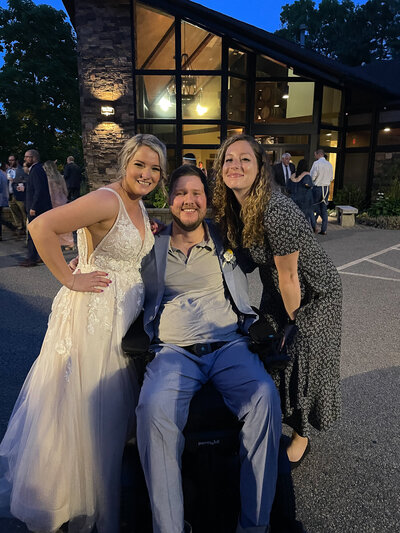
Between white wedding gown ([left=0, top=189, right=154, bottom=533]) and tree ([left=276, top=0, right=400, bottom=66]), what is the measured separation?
120 ft

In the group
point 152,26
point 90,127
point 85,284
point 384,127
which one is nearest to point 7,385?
point 85,284

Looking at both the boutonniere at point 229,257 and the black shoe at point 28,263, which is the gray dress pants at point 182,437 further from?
the black shoe at point 28,263

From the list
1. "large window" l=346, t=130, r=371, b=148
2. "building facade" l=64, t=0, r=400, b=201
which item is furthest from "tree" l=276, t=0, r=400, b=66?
"building facade" l=64, t=0, r=400, b=201

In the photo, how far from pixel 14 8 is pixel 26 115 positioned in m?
7.75

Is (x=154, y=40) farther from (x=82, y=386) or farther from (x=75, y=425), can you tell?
(x=75, y=425)

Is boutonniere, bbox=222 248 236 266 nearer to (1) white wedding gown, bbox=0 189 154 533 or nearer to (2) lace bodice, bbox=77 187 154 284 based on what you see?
(2) lace bodice, bbox=77 187 154 284

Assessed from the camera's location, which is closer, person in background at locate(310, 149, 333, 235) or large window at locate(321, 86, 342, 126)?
person in background at locate(310, 149, 333, 235)

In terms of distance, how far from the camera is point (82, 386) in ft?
5.86

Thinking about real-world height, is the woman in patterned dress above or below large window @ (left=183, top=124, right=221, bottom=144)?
below

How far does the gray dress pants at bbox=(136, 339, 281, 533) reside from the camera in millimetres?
1513

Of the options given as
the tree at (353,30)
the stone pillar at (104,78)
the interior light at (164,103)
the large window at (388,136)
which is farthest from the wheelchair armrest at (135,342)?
the tree at (353,30)

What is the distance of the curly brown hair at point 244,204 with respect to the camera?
76.1 inches

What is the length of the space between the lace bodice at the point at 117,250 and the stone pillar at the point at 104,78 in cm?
1027

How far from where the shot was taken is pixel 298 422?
82.9 inches
